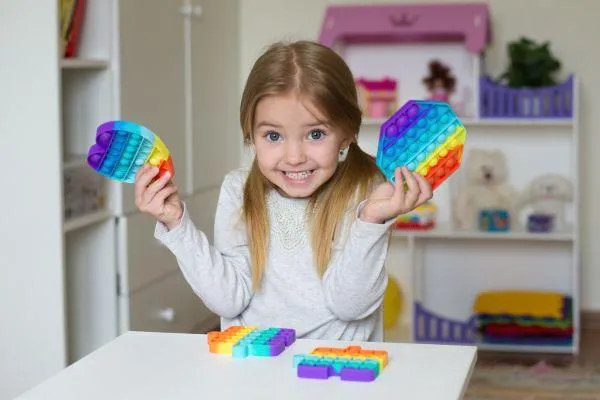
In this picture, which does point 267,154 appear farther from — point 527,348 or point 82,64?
point 527,348

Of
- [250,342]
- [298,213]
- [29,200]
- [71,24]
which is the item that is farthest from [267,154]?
[71,24]

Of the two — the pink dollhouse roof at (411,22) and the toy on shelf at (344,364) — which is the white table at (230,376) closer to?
the toy on shelf at (344,364)

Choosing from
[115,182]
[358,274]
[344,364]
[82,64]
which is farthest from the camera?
[115,182]

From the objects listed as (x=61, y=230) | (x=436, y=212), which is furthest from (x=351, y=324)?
(x=436, y=212)

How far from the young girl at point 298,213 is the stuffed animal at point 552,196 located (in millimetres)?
1752

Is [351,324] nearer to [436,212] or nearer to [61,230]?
[61,230]

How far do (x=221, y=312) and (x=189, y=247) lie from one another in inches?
5.4

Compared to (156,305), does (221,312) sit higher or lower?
higher

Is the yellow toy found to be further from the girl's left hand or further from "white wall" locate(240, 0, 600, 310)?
the girl's left hand

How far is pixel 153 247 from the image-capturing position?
2.73 metres

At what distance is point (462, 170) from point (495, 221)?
239 mm

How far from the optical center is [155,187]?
1247mm

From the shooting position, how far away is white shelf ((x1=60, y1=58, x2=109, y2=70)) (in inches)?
87.1

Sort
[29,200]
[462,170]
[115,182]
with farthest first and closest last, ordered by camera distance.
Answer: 1. [462,170]
2. [115,182]
3. [29,200]
